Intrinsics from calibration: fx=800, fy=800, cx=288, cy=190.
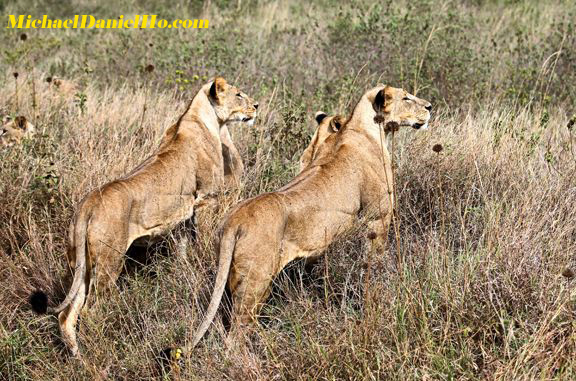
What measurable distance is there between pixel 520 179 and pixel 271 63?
5.37 metres

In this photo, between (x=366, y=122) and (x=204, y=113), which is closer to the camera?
(x=366, y=122)

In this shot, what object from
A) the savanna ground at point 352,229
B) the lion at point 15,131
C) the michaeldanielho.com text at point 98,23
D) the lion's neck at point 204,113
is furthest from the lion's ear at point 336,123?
the michaeldanielho.com text at point 98,23

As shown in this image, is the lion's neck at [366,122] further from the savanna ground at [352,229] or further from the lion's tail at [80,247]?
the lion's tail at [80,247]

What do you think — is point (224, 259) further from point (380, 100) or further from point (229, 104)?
point (229, 104)

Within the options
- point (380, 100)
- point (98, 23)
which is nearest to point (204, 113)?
point (380, 100)

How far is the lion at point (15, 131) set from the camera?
693 cm

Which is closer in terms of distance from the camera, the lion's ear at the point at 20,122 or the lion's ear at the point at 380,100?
the lion's ear at the point at 380,100

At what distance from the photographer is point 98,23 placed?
14.6 meters

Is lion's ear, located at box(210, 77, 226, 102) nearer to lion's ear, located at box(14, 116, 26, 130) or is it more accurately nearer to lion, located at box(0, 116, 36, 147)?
lion, located at box(0, 116, 36, 147)

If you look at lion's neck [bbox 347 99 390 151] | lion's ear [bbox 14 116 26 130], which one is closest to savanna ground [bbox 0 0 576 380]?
lion's ear [bbox 14 116 26 130]

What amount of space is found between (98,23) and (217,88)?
8885 mm

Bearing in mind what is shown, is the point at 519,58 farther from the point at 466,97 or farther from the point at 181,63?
the point at 181,63

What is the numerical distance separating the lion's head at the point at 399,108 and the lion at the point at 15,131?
3097 millimetres

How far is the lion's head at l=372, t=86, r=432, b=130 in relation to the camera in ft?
19.0
